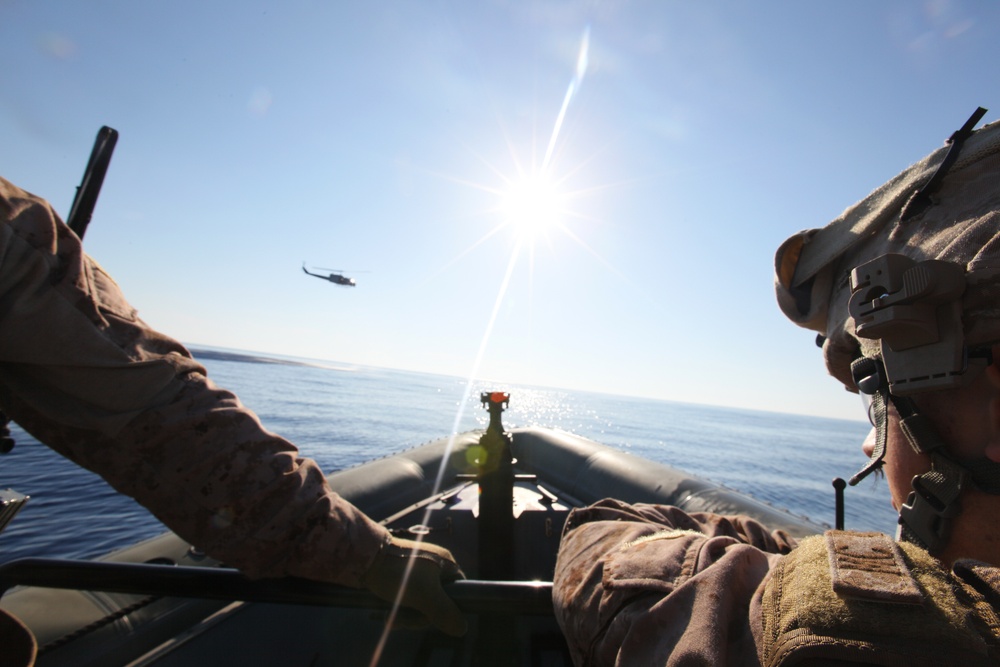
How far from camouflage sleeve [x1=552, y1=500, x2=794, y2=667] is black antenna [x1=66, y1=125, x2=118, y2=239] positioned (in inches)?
94.3

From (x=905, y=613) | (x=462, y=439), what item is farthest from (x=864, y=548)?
(x=462, y=439)

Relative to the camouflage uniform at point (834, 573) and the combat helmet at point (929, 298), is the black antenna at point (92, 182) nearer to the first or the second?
the camouflage uniform at point (834, 573)

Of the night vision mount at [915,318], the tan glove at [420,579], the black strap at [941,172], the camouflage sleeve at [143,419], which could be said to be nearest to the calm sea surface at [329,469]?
the night vision mount at [915,318]

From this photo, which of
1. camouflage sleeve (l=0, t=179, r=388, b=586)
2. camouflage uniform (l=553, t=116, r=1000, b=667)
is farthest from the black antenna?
camouflage uniform (l=553, t=116, r=1000, b=667)

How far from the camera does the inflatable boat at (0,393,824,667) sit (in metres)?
1.18

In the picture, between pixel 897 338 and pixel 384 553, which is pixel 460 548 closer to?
pixel 384 553

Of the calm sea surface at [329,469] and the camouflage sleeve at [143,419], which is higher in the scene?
the camouflage sleeve at [143,419]

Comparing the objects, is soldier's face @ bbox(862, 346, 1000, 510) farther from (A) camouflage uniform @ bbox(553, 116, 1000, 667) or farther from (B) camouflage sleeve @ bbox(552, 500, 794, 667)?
(B) camouflage sleeve @ bbox(552, 500, 794, 667)

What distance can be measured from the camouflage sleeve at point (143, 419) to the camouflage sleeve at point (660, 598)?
61 cm

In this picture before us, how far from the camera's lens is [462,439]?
22.6ft

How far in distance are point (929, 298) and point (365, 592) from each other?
136 centimetres

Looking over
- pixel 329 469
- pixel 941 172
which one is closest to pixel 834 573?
pixel 941 172

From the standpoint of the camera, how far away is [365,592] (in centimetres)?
120

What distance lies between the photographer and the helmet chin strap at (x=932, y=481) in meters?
0.86
